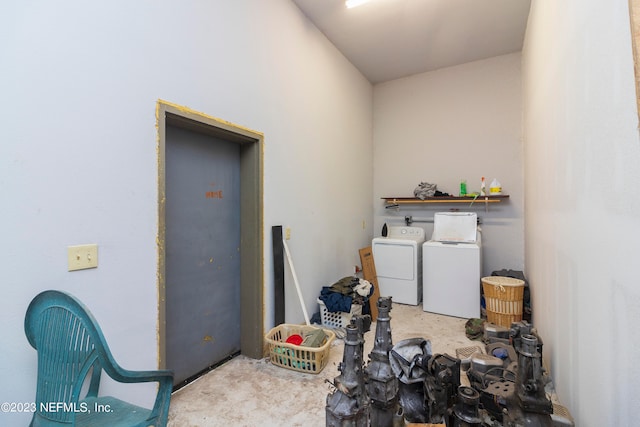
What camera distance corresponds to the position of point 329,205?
368 cm

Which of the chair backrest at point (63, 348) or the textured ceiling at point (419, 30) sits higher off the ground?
the textured ceiling at point (419, 30)

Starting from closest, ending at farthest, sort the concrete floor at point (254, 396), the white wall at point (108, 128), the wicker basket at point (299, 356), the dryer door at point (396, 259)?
the white wall at point (108, 128), the concrete floor at point (254, 396), the wicker basket at point (299, 356), the dryer door at point (396, 259)

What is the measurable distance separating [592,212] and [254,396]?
7.14 ft

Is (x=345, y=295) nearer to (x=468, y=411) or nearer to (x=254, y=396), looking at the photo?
(x=254, y=396)

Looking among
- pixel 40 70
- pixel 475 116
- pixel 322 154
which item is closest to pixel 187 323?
pixel 40 70

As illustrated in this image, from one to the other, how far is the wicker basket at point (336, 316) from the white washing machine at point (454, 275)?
1.08 m

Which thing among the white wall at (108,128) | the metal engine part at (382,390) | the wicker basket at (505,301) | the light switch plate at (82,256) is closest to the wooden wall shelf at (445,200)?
the wicker basket at (505,301)

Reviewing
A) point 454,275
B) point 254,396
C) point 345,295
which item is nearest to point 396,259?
point 454,275

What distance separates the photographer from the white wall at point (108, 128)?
49.8 inches

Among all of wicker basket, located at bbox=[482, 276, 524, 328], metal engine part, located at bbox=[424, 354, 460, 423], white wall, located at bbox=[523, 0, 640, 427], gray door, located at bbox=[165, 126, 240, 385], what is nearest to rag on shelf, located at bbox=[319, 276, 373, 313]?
gray door, located at bbox=[165, 126, 240, 385]

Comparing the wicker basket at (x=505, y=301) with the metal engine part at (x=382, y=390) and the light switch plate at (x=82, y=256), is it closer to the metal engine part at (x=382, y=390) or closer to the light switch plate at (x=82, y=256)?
the metal engine part at (x=382, y=390)

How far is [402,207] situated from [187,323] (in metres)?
3.60

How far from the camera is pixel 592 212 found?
1.26 meters

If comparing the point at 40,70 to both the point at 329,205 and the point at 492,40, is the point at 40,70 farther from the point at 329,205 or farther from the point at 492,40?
the point at 492,40
